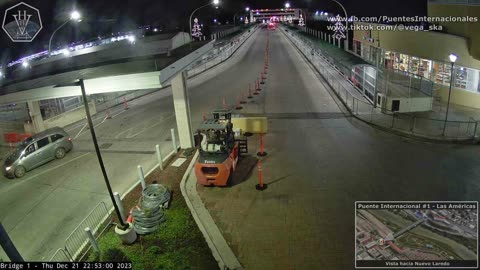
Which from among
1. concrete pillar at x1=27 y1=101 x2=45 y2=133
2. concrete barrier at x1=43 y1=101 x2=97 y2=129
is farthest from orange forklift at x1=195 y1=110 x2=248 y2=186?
concrete barrier at x1=43 y1=101 x2=97 y2=129

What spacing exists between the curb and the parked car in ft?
26.7

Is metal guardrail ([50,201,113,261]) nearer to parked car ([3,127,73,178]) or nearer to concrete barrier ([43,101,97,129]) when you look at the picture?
parked car ([3,127,73,178])

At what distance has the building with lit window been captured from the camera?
64.5 feet

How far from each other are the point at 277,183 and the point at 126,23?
121661 millimetres

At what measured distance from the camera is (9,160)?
15867 millimetres

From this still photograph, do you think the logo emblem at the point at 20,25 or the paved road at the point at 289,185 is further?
the logo emblem at the point at 20,25

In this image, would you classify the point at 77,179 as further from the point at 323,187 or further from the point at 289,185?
the point at 323,187

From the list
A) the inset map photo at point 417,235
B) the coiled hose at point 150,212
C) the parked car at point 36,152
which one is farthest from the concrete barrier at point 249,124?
the parked car at point 36,152

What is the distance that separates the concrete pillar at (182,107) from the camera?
643 inches

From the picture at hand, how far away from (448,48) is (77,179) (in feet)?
74.9

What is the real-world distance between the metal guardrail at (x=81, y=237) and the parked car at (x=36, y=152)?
6422 millimetres

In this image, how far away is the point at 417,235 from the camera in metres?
9.40

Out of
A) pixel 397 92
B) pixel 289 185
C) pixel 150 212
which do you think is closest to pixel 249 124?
pixel 289 185

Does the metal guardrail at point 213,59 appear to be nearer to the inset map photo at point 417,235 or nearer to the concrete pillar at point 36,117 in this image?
the concrete pillar at point 36,117
